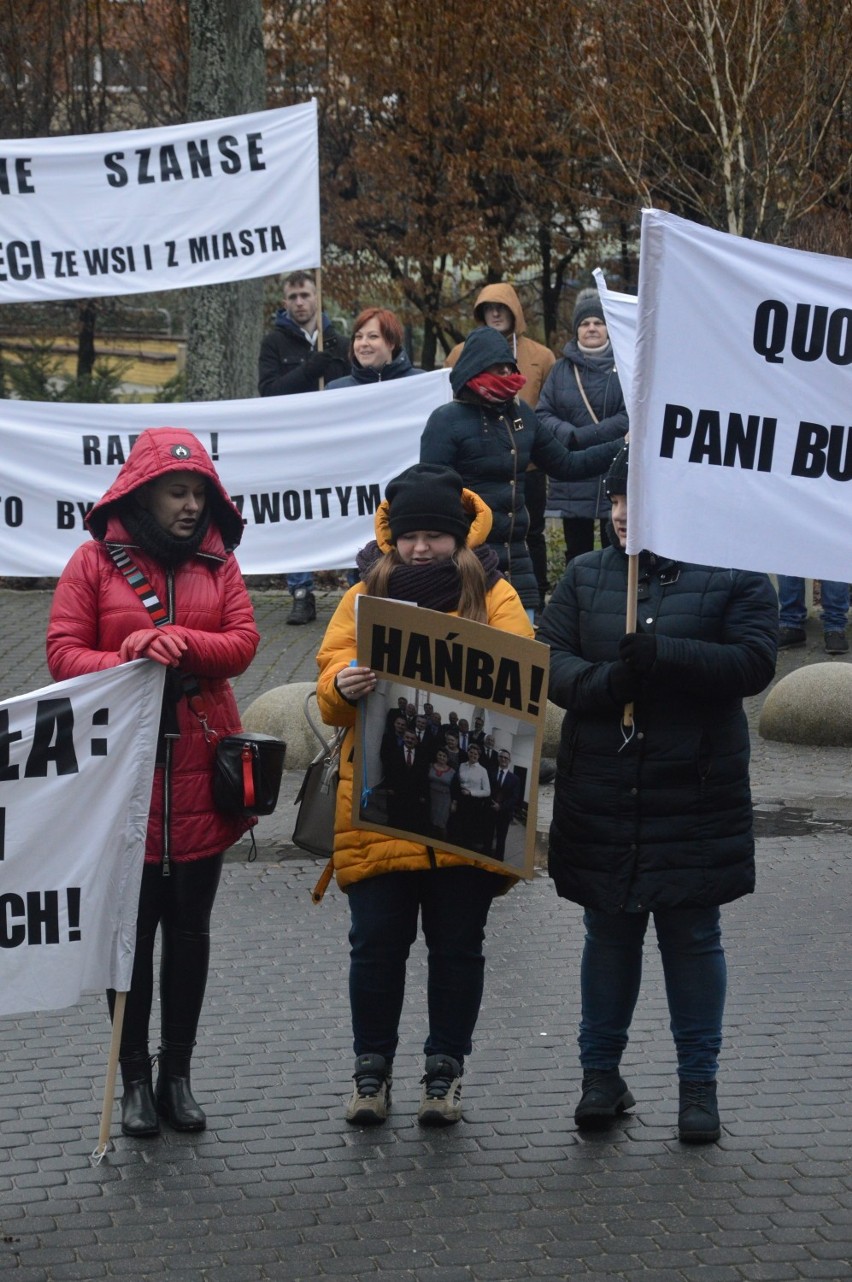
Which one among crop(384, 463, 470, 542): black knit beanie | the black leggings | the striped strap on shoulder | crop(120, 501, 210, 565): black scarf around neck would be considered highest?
crop(384, 463, 470, 542): black knit beanie

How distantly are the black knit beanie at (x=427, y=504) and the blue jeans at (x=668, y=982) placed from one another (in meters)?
1.17

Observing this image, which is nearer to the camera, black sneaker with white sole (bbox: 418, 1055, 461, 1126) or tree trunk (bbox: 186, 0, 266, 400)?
black sneaker with white sole (bbox: 418, 1055, 461, 1126)

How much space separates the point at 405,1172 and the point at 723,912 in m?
2.68

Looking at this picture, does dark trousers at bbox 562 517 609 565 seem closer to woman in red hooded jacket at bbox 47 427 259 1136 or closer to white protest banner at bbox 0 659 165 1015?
woman in red hooded jacket at bbox 47 427 259 1136

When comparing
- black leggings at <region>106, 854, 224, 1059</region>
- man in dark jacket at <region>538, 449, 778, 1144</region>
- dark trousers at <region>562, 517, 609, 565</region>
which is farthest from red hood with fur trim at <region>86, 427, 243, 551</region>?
dark trousers at <region>562, 517, 609, 565</region>

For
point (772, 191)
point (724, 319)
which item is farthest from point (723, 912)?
point (772, 191)

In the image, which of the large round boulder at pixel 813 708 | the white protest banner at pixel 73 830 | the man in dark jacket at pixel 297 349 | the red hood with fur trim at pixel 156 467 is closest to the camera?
the white protest banner at pixel 73 830

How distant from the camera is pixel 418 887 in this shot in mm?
5301

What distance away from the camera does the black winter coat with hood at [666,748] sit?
5098 millimetres

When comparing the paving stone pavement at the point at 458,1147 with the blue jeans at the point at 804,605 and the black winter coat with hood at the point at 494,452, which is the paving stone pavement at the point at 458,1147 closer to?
the black winter coat with hood at the point at 494,452

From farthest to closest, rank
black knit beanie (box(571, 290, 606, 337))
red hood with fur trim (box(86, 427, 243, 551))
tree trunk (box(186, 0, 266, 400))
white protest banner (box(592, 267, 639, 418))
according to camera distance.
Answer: tree trunk (box(186, 0, 266, 400)), black knit beanie (box(571, 290, 606, 337)), white protest banner (box(592, 267, 639, 418)), red hood with fur trim (box(86, 427, 243, 551))

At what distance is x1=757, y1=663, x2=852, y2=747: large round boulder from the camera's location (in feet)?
32.9

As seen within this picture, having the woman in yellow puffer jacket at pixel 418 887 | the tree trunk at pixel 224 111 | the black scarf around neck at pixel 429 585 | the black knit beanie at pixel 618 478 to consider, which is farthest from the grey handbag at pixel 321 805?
the tree trunk at pixel 224 111

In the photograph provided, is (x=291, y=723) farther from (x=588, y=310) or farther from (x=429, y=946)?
(x=429, y=946)
